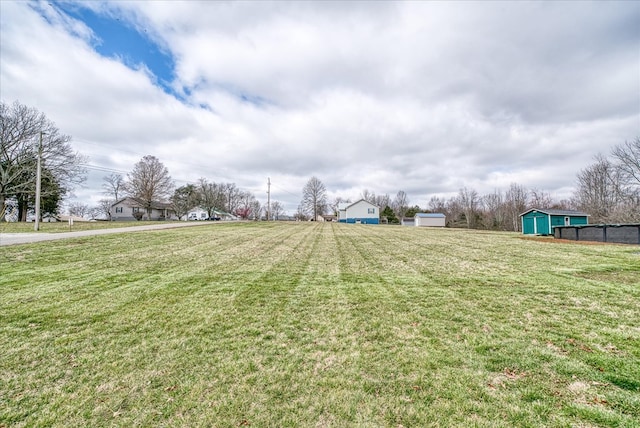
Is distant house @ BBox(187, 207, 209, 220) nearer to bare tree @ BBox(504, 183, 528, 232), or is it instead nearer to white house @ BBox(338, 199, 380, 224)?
white house @ BBox(338, 199, 380, 224)

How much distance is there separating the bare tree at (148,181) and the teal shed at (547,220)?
50.7m

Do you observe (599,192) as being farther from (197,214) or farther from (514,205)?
(197,214)

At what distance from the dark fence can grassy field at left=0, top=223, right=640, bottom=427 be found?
39.0 ft

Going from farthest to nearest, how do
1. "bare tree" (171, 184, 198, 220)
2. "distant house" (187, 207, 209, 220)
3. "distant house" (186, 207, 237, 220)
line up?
"distant house" (187, 207, 209, 220) < "distant house" (186, 207, 237, 220) < "bare tree" (171, 184, 198, 220)

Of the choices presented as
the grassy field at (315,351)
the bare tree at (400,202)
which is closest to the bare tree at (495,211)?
the bare tree at (400,202)

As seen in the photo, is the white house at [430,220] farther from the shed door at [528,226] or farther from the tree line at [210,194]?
the shed door at [528,226]

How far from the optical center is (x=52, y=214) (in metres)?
38.3

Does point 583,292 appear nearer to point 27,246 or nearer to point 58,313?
point 58,313

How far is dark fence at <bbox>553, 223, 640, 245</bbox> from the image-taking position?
592 inches

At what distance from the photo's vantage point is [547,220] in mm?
23469

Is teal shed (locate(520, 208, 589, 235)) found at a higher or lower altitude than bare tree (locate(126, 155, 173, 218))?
lower

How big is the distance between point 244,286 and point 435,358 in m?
4.51

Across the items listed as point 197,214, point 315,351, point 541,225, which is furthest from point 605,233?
point 197,214

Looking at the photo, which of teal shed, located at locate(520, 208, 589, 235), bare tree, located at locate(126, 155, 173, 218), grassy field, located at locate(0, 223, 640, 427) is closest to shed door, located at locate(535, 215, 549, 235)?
teal shed, located at locate(520, 208, 589, 235)
